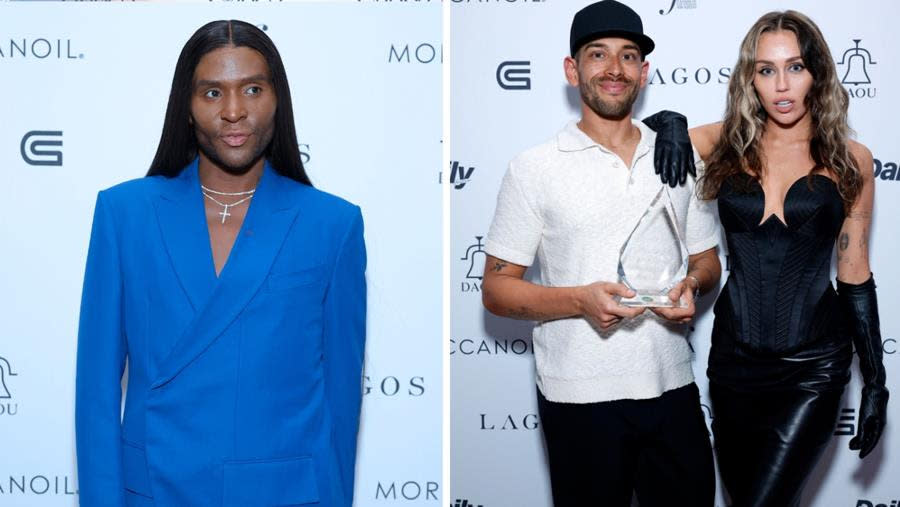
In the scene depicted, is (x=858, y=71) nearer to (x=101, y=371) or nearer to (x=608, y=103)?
(x=608, y=103)

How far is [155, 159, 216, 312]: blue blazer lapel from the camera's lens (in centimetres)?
190

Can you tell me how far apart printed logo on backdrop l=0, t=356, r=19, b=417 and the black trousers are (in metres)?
1.82

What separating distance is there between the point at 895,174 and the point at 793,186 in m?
1.04

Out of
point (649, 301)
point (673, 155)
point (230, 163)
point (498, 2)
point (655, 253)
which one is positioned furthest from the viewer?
point (498, 2)

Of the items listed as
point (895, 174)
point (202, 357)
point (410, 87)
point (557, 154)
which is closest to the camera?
point (202, 357)

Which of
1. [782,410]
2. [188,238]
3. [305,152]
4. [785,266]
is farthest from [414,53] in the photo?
[782,410]

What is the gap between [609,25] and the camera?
2.54 m

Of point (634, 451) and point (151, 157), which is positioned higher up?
point (151, 157)

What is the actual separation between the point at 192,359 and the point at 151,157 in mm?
1450

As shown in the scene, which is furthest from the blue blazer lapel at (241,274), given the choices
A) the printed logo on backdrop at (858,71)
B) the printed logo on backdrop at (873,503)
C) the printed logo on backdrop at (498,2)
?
the printed logo on backdrop at (873,503)

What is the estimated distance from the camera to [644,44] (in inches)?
102

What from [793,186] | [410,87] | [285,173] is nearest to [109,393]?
[285,173]

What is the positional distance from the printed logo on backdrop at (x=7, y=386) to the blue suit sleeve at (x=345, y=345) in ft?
5.35

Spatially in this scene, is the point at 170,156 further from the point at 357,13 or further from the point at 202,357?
the point at 357,13
